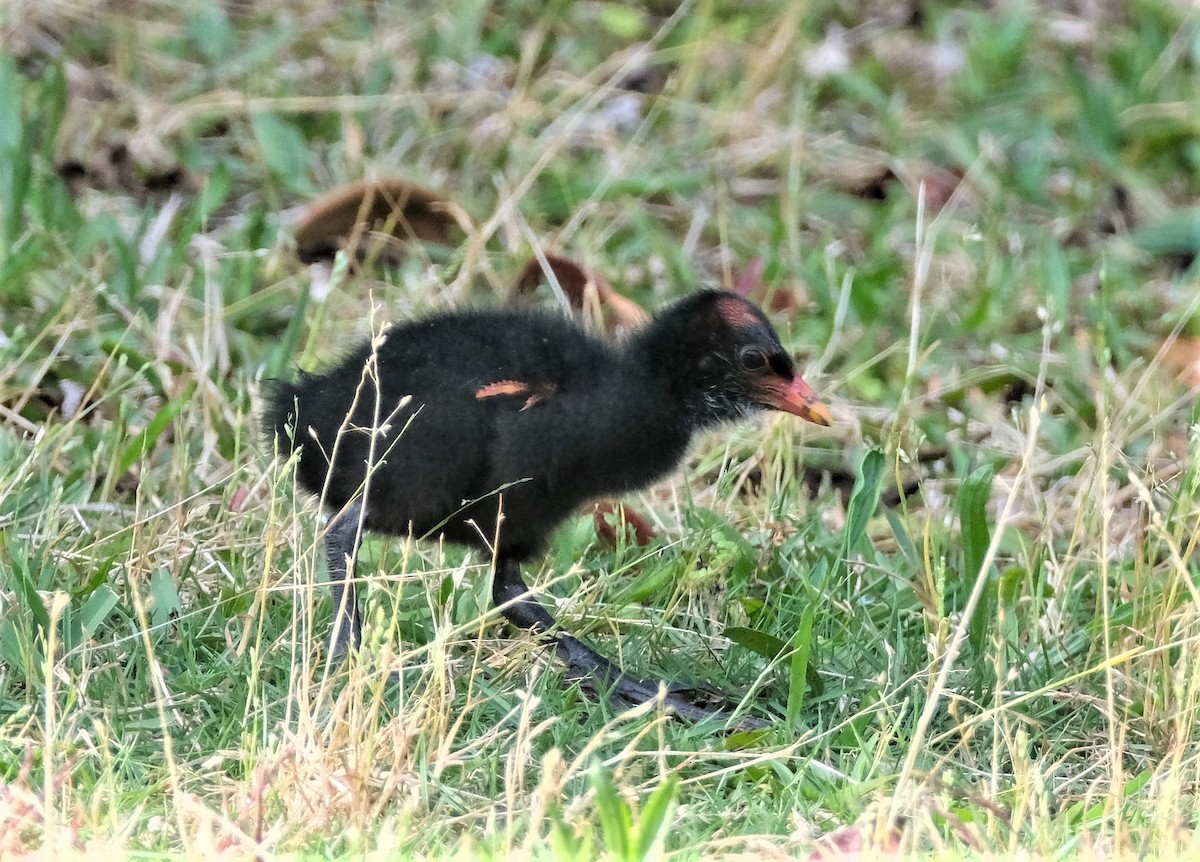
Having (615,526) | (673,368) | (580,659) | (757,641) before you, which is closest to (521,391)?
(673,368)

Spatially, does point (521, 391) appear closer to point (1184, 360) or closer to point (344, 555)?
point (344, 555)

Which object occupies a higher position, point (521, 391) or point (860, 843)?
point (521, 391)

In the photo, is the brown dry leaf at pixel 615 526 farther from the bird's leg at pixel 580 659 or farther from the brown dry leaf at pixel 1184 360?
the brown dry leaf at pixel 1184 360

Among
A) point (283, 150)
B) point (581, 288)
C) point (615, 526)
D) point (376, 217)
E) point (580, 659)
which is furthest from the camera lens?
point (283, 150)

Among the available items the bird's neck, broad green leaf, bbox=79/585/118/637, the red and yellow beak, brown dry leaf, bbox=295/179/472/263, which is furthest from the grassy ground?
the bird's neck

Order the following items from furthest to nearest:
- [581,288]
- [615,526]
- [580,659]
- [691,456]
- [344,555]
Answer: [581,288] → [691,456] → [615,526] → [580,659] → [344,555]

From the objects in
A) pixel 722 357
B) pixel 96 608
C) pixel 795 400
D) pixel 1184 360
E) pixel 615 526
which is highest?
pixel 722 357

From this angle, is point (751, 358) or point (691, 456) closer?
point (751, 358)

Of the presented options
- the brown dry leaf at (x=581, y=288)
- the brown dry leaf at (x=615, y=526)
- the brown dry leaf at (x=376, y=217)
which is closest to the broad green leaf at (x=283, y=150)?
the brown dry leaf at (x=376, y=217)
